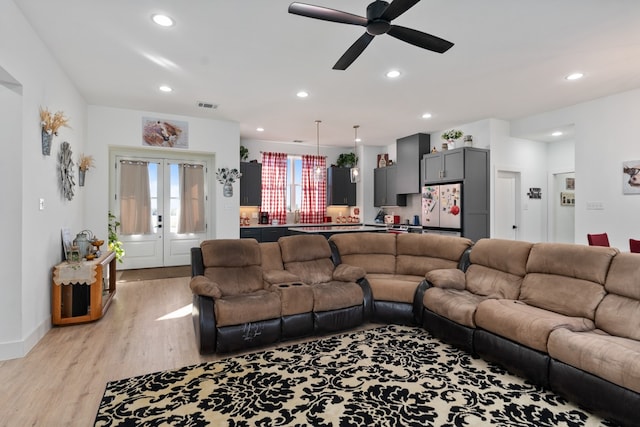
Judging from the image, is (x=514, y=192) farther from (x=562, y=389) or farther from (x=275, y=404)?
(x=275, y=404)

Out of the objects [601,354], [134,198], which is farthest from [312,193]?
[601,354]

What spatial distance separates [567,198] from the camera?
6.60 m

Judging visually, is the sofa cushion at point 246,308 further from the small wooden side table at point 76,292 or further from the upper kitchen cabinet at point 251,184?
the upper kitchen cabinet at point 251,184

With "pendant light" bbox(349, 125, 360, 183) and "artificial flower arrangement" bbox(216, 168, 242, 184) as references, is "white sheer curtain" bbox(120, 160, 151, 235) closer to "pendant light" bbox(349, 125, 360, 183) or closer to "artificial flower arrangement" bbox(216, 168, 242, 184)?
"artificial flower arrangement" bbox(216, 168, 242, 184)

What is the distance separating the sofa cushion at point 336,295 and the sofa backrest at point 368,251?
0.63 meters

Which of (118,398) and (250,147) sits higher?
(250,147)

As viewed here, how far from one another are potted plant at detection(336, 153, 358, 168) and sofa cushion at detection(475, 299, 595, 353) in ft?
19.8

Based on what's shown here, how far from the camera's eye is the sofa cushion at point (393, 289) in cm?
357

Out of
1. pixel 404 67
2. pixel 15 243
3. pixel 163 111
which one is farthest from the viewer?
pixel 163 111

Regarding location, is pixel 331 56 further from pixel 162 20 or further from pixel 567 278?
pixel 567 278

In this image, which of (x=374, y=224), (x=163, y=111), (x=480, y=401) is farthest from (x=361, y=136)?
(x=480, y=401)

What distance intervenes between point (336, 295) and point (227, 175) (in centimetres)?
373

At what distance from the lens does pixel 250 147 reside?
785cm

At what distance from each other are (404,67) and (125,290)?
504 cm
